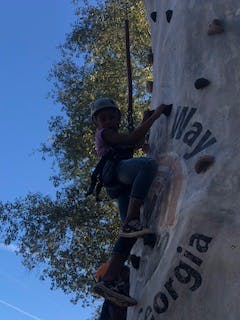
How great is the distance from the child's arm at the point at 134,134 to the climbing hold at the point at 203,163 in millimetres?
1095

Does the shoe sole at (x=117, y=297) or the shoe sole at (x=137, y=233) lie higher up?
the shoe sole at (x=137, y=233)

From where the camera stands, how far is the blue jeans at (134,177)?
5.05 metres

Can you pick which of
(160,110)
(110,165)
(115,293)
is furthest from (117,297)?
(160,110)

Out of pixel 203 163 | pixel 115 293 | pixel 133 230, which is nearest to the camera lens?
pixel 203 163

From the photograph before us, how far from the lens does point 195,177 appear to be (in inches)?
175

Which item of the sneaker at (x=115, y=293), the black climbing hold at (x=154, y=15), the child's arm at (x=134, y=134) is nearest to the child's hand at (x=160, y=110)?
the child's arm at (x=134, y=134)

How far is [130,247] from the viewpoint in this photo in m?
5.07

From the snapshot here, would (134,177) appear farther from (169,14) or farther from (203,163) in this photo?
(169,14)

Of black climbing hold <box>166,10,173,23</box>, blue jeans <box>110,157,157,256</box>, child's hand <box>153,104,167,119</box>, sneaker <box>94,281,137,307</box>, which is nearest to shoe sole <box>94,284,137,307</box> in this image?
sneaker <box>94,281,137,307</box>

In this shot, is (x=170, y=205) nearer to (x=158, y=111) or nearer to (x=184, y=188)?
(x=184, y=188)

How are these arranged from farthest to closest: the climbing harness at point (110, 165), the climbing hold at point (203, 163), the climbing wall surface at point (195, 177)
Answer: the climbing harness at point (110, 165) → the climbing hold at point (203, 163) → the climbing wall surface at point (195, 177)

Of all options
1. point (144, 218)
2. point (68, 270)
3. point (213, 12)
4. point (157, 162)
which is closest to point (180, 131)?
point (157, 162)

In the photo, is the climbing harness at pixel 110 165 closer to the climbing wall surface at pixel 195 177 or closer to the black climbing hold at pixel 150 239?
the climbing wall surface at pixel 195 177

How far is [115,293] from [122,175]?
3.73ft
